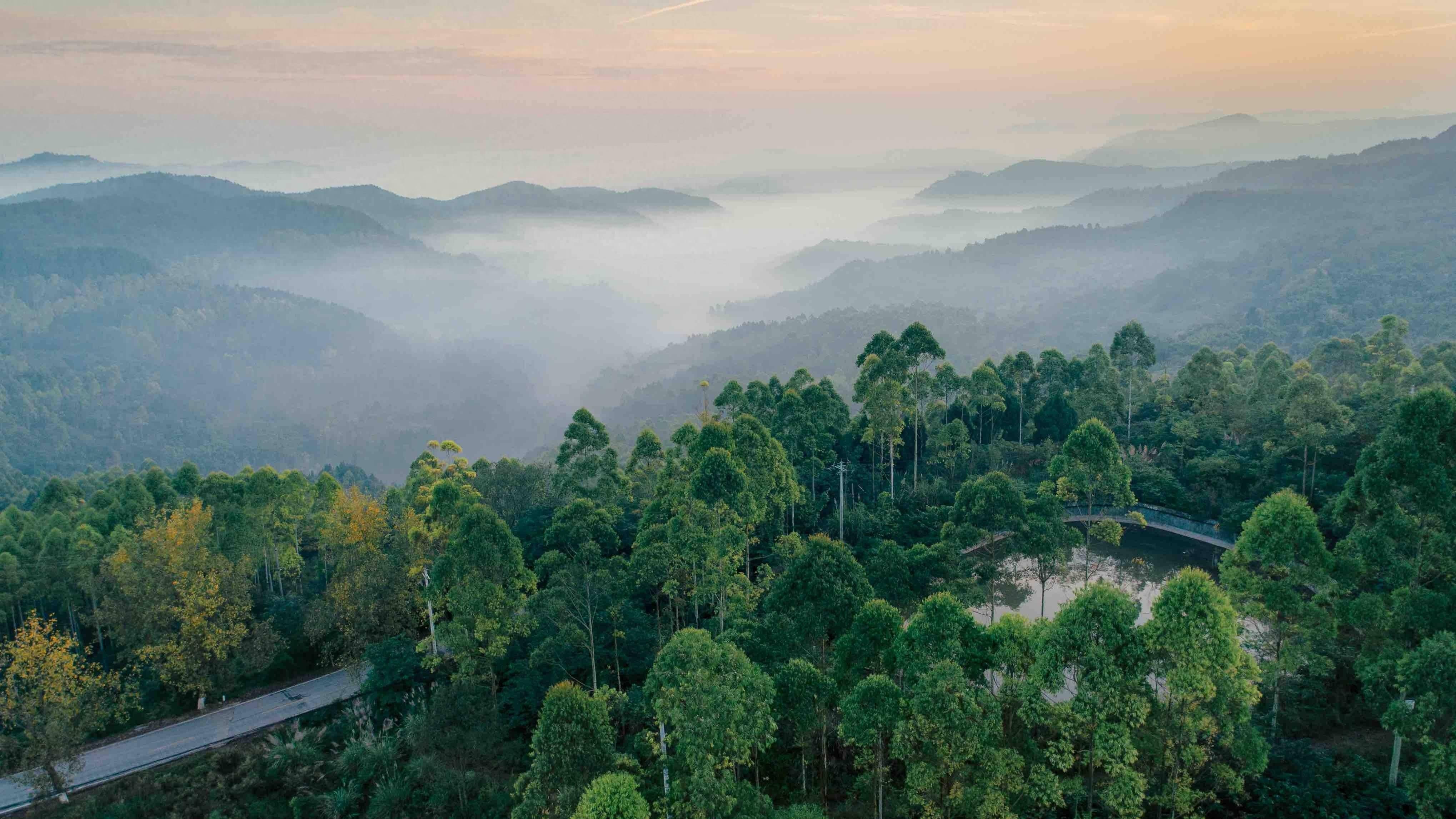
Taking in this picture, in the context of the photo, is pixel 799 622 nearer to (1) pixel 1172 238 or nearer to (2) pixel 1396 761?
(2) pixel 1396 761

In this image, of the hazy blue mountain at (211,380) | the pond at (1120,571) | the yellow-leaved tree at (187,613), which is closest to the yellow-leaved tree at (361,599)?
the yellow-leaved tree at (187,613)

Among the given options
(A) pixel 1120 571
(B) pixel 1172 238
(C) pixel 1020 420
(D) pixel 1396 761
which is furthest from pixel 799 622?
(B) pixel 1172 238

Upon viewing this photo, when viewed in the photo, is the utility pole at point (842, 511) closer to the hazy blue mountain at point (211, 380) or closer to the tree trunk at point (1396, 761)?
the tree trunk at point (1396, 761)

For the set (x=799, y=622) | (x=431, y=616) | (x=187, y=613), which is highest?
(x=799, y=622)

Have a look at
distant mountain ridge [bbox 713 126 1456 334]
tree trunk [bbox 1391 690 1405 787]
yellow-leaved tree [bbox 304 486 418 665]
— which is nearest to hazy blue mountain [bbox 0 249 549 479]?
distant mountain ridge [bbox 713 126 1456 334]

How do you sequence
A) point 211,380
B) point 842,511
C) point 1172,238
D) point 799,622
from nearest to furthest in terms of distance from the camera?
point 799,622 < point 842,511 < point 211,380 < point 1172,238

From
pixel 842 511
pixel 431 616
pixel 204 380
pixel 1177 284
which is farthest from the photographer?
pixel 204 380

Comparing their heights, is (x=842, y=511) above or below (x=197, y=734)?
above

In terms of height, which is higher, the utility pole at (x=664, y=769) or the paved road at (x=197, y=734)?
the utility pole at (x=664, y=769)
